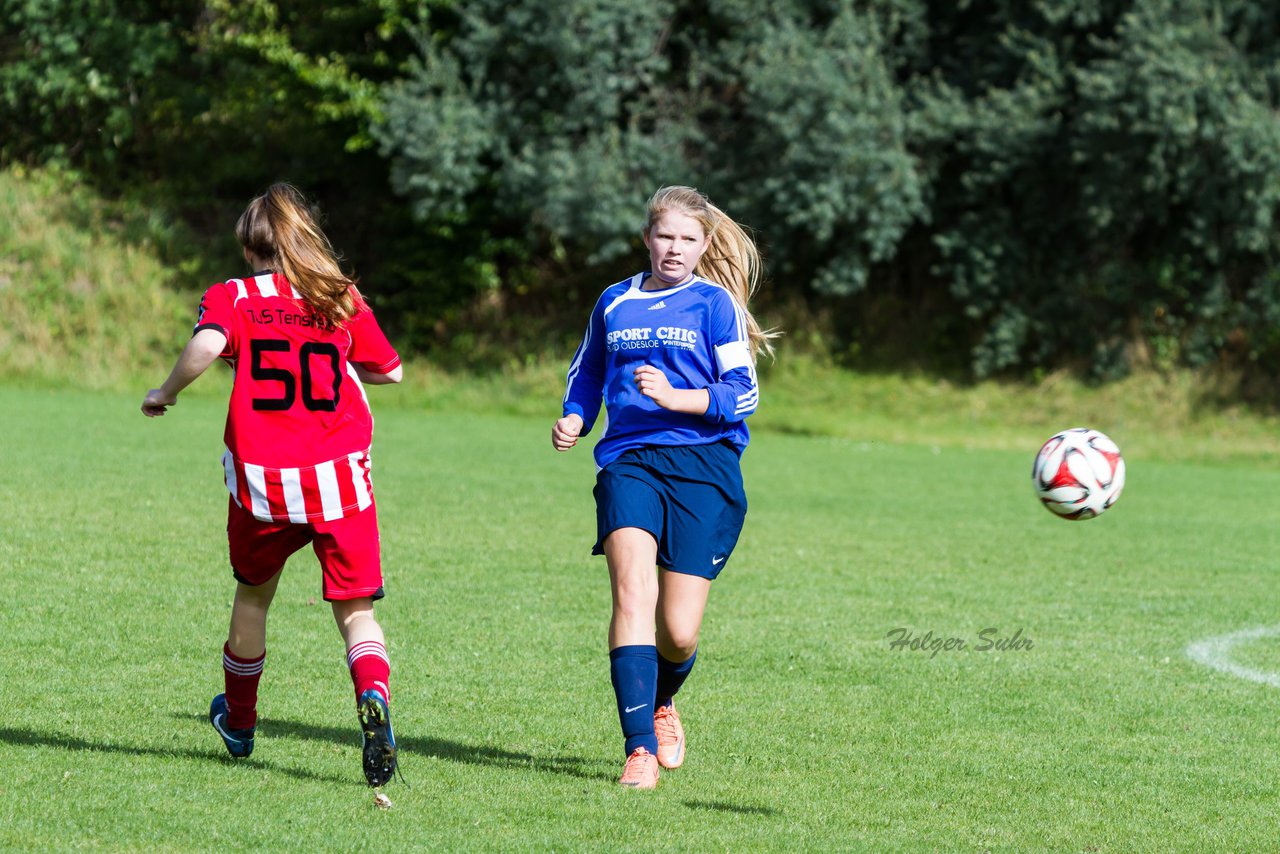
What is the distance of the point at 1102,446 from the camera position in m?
6.19

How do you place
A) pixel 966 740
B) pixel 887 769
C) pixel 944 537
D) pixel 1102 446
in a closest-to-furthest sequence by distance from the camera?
pixel 887 769, pixel 966 740, pixel 1102 446, pixel 944 537

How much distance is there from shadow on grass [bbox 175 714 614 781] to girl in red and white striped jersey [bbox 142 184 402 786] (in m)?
0.50

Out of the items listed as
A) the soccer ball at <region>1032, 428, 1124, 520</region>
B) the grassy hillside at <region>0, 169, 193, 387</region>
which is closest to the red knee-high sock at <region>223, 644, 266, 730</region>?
the soccer ball at <region>1032, 428, 1124, 520</region>

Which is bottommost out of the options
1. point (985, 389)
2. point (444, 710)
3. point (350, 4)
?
point (985, 389)

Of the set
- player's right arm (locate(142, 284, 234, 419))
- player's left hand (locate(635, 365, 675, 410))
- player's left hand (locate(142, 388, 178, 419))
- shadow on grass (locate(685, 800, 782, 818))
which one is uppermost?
player's right arm (locate(142, 284, 234, 419))

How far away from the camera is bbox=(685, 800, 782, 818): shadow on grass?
4442 millimetres

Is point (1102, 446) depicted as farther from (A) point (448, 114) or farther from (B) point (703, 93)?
(B) point (703, 93)

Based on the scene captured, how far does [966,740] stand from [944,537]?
19.9 ft

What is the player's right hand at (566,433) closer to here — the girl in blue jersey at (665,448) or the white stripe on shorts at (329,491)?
the girl in blue jersey at (665,448)

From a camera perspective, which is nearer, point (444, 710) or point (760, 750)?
point (760, 750)

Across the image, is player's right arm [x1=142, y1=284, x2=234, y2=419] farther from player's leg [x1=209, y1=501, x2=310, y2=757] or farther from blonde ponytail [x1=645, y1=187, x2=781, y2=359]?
blonde ponytail [x1=645, y1=187, x2=781, y2=359]

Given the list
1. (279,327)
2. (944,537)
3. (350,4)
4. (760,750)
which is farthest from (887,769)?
(350,4)

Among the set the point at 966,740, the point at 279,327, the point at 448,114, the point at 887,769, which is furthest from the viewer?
the point at 448,114

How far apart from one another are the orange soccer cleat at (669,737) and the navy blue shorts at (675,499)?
0.51 meters
